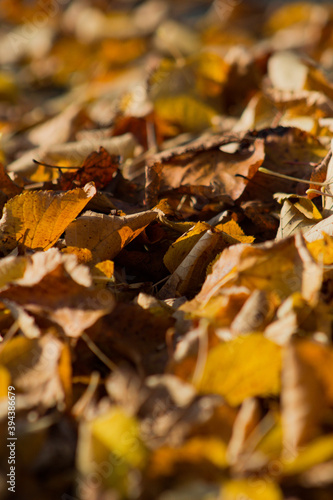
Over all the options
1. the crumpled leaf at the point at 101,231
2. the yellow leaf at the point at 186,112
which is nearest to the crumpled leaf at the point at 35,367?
the crumpled leaf at the point at 101,231

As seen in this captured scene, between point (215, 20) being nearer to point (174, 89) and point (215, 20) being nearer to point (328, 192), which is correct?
point (174, 89)

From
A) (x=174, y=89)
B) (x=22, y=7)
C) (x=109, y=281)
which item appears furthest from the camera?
(x=22, y=7)

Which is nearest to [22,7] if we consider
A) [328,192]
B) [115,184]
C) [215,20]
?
[215,20]

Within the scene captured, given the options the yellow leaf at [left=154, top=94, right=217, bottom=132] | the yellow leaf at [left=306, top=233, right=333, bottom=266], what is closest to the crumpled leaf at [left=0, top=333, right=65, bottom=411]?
the yellow leaf at [left=306, top=233, right=333, bottom=266]

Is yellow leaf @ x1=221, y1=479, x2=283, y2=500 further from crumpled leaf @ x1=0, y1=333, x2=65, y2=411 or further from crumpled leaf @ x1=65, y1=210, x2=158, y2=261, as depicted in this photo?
crumpled leaf @ x1=65, y1=210, x2=158, y2=261

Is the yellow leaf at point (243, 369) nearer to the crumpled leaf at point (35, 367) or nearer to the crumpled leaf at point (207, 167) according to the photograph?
the crumpled leaf at point (35, 367)

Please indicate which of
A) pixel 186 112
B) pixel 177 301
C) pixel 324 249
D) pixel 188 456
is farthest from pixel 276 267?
pixel 186 112

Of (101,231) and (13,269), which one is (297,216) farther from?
(13,269)

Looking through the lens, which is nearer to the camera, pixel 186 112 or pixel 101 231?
pixel 101 231
